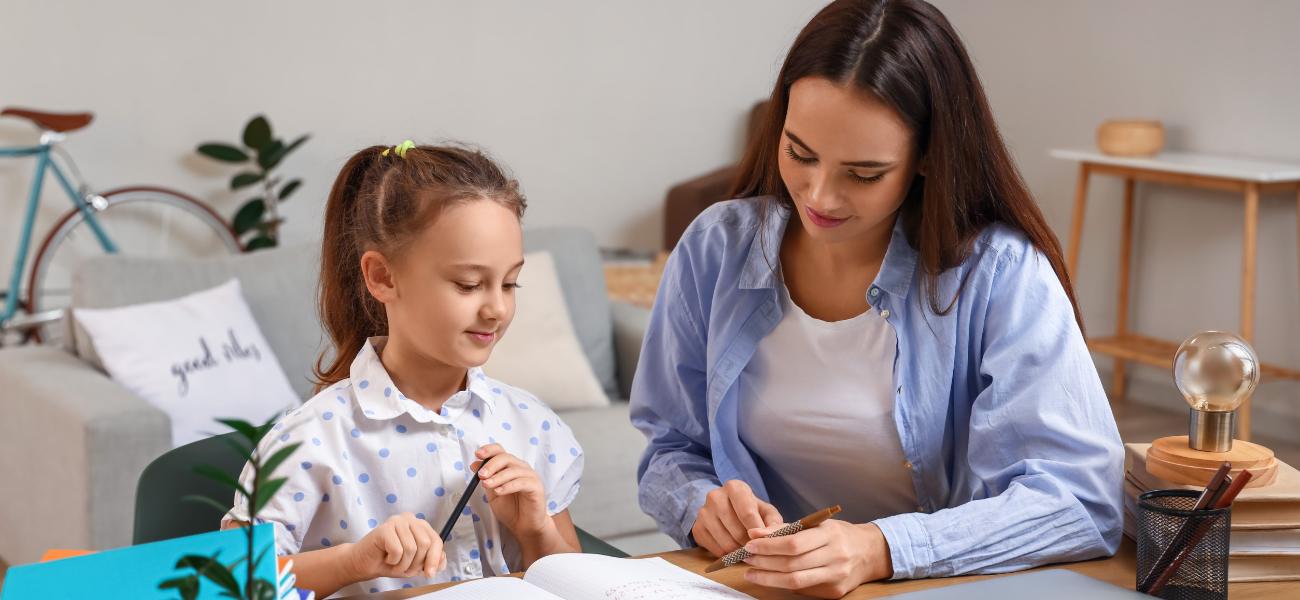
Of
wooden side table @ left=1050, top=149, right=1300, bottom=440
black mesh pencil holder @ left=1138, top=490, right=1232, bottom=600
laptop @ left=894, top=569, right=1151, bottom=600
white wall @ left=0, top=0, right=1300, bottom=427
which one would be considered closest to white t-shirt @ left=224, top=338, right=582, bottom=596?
laptop @ left=894, top=569, right=1151, bottom=600

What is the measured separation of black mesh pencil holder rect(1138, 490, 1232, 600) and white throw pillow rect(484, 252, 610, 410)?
82.2 inches

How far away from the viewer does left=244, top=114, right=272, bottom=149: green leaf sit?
15.0ft

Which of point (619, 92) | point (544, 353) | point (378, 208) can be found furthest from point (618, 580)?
point (619, 92)

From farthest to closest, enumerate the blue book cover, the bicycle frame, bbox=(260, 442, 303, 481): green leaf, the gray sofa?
the bicycle frame → the gray sofa → the blue book cover → bbox=(260, 442, 303, 481): green leaf

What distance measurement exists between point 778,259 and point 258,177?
3.57m

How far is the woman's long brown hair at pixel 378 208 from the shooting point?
1.30 m

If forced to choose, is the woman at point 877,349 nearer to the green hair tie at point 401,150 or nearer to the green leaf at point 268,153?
the green hair tie at point 401,150

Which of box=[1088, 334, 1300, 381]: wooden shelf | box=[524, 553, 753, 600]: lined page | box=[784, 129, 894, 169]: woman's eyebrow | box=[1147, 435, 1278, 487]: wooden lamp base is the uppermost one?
box=[784, 129, 894, 169]: woman's eyebrow

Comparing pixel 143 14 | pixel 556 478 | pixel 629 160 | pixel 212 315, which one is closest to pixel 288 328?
pixel 212 315

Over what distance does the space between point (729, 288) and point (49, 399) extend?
171 centimetres

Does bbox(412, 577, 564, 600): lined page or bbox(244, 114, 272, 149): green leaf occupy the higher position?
bbox(412, 577, 564, 600): lined page

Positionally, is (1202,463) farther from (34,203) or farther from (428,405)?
(34,203)

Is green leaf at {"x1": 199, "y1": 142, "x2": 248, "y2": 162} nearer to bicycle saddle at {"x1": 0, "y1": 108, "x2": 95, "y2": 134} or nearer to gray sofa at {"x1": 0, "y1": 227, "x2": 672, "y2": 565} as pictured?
bicycle saddle at {"x1": 0, "y1": 108, "x2": 95, "y2": 134}

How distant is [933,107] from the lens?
1.23 m
